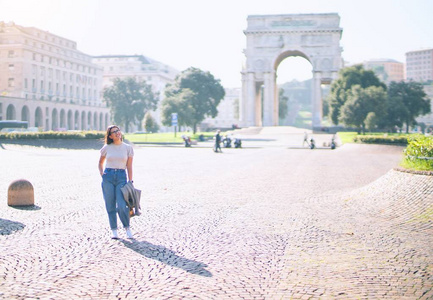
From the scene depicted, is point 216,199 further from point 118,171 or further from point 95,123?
point 95,123

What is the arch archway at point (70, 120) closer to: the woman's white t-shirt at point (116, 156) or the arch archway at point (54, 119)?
the arch archway at point (54, 119)

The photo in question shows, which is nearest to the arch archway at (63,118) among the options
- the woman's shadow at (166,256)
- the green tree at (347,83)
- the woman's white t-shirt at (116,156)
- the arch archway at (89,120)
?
the arch archway at (89,120)

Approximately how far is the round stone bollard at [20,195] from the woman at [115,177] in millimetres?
3816

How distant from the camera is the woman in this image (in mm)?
8609

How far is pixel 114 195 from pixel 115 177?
281 millimetres

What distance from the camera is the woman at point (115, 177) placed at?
8.61 metres

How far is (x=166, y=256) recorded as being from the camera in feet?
24.8

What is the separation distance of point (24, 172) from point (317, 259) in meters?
14.9

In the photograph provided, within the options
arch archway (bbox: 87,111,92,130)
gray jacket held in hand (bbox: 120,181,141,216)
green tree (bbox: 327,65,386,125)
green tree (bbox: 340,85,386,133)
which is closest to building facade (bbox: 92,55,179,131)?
arch archway (bbox: 87,111,92,130)

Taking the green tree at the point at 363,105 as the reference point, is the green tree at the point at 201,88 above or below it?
above

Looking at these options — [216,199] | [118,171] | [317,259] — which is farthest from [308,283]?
[216,199]

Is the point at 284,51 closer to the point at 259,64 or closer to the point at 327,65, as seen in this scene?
the point at 259,64

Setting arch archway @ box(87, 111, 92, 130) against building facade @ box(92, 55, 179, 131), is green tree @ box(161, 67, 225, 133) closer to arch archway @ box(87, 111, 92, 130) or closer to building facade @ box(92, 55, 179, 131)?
arch archway @ box(87, 111, 92, 130)

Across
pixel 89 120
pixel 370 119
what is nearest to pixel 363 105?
pixel 370 119
